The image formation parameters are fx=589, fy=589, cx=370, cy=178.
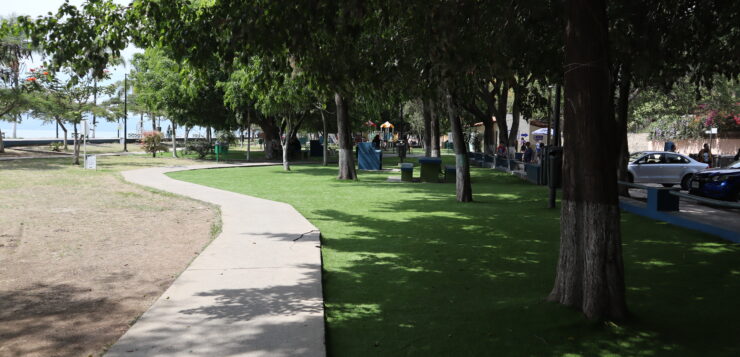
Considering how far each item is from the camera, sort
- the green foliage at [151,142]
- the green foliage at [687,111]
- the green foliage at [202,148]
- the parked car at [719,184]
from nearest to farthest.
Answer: the parked car at [719,184], the green foliage at [687,111], the green foliage at [202,148], the green foliage at [151,142]

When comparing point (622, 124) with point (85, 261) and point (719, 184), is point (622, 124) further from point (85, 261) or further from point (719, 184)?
point (85, 261)

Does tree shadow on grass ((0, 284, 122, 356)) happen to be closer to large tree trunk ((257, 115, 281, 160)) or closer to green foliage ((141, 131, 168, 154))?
large tree trunk ((257, 115, 281, 160))

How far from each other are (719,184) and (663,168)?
6.33 metres

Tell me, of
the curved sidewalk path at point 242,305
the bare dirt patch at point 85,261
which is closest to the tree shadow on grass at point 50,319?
the bare dirt patch at point 85,261

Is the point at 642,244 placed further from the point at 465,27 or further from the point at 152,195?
the point at 152,195

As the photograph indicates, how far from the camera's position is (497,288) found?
6820 millimetres

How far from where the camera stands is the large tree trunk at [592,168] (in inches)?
213

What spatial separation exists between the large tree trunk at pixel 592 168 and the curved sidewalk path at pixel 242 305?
→ 2543 millimetres

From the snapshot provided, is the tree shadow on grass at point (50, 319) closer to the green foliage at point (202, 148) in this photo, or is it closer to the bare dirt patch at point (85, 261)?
the bare dirt patch at point (85, 261)

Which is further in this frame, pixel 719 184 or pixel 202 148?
pixel 202 148

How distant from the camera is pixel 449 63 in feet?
20.5

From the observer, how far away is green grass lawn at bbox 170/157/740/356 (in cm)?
502

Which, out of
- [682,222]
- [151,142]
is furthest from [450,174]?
[151,142]

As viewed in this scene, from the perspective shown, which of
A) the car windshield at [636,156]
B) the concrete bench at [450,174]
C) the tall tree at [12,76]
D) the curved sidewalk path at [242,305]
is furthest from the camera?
the tall tree at [12,76]
